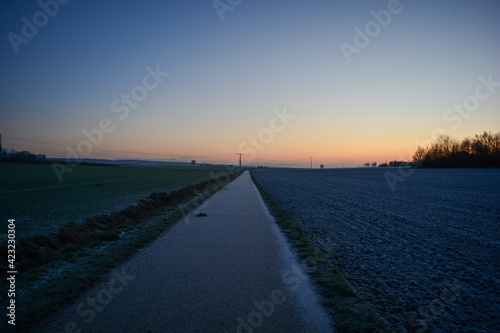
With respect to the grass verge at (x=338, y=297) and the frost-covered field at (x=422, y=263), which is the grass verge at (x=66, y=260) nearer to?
the grass verge at (x=338, y=297)

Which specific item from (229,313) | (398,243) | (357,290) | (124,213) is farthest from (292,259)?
(124,213)

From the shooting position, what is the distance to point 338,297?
158 inches

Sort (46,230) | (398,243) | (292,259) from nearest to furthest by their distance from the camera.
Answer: (292,259), (398,243), (46,230)

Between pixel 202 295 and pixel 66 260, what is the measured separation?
4.04 metres

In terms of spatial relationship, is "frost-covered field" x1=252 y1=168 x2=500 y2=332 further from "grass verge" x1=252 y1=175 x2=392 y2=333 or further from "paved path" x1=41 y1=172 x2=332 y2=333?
"paved path" x1=41 y1=172 x2=332 y2=333

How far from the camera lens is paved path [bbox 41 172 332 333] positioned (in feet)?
10.8

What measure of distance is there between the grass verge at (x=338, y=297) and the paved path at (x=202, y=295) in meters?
0.20

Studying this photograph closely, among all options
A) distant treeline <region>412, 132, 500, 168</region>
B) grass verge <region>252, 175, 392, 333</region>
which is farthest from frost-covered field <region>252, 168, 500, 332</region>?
distant treeline <region>412, 132, 500, 168</region>

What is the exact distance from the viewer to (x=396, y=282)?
4793 mm

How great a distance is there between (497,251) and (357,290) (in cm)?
520

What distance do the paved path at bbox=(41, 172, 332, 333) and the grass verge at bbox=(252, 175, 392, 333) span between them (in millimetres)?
196

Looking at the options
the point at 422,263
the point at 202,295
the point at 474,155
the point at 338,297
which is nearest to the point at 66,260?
the point at 202,295

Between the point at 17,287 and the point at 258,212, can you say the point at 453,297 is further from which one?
the point at 258,212

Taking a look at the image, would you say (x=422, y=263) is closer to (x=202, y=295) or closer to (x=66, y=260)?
(x=202, y=295)
